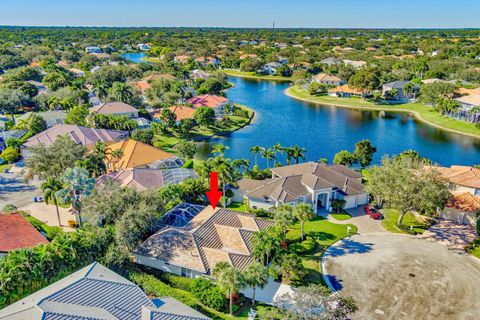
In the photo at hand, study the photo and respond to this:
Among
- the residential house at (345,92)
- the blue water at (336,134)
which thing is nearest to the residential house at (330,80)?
the residential house at (345,92)

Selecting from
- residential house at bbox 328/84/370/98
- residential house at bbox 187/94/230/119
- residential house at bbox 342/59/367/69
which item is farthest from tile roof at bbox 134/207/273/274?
residential house at bbox 342/59/367/69

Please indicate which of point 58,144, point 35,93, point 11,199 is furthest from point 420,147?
point 35,93

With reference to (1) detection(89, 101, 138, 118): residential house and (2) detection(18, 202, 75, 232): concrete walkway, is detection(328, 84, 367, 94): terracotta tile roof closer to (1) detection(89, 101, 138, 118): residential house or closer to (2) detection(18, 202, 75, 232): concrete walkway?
(1) detection(89, 101, 138, 118): residential house

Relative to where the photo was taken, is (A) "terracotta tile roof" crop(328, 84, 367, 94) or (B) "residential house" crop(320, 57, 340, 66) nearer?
(A) "terracotta tile roof" crop(328, 84, 367, 94)

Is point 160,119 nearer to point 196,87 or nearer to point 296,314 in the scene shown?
point 196,87

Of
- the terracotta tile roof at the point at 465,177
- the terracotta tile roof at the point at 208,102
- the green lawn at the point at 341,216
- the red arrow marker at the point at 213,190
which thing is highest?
the terracotta tile roof at the point at 208,102

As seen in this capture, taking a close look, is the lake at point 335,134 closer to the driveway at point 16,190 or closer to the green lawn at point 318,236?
the green lawn at point 318,236

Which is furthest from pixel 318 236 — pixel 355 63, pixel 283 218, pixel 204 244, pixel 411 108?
pixel 355 63
